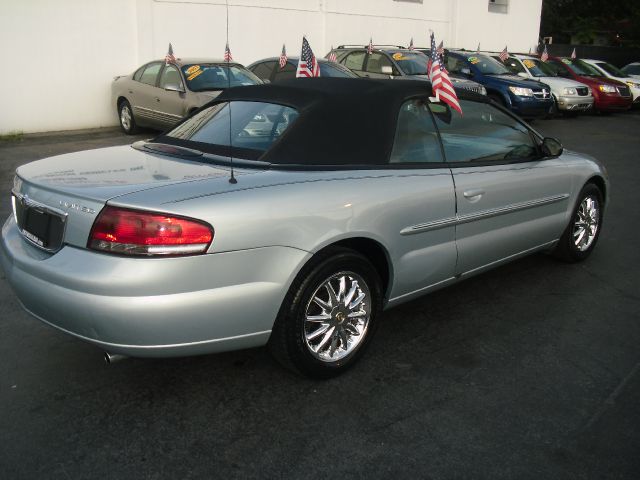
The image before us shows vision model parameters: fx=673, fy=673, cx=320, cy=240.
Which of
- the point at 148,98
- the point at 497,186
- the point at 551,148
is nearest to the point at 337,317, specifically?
the point at 497,186

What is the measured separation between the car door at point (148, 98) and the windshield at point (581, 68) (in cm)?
1317

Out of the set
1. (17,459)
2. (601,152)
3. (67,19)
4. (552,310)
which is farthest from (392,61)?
(17,459)

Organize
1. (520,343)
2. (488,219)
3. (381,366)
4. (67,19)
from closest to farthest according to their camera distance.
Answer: (381,366), (520,343), (488,219), (67,19)

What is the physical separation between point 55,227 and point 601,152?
11.5 metres

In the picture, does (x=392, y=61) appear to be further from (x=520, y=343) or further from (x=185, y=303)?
(x=185, y=303)

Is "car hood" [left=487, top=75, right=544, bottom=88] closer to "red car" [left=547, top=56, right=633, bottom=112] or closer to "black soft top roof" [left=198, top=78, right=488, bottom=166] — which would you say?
"red car" [left=547, top=56, right=633, bottom=112]

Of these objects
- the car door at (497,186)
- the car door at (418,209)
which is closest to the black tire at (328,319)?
the car door at (418,209)

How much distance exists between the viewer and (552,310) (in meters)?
4.63

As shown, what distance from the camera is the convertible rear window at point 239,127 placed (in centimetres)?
375

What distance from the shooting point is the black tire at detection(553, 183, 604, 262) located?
5434 mm

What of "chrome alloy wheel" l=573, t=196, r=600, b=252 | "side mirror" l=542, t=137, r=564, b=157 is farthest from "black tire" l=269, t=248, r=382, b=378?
"chrome alloy wheel" l=573, t=196, r=600, b=252

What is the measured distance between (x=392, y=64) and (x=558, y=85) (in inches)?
215

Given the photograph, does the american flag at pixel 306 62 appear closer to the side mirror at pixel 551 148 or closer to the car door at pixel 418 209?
the side mirror at pixel 551 148

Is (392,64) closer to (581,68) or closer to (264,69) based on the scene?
(264,69)
